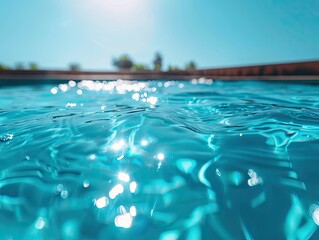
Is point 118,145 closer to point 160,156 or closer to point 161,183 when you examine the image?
point 160,156

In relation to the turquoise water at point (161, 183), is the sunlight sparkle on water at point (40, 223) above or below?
below

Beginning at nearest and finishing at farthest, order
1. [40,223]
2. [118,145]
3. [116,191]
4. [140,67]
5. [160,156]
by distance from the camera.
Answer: [40,223] < [116,191] < [160,156] < [118,145] < [140,67]

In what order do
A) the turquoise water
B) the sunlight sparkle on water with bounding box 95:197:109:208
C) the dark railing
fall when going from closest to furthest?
the turquoise water
the sunlight sparkle on water with bounding box 95:197:109:208
the dark railing

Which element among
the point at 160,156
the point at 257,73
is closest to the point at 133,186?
the point at 160,156

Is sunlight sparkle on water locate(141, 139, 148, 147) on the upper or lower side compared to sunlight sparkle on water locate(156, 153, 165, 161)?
upper

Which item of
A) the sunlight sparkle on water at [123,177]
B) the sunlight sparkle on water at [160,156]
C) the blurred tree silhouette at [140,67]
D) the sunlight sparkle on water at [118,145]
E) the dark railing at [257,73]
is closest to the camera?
the sunlight sparkle on water at [123,177]

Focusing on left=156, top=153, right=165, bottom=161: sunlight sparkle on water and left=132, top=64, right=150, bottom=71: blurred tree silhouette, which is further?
left=132, top=64, right=150, bottom=71: blurred tree silhouette

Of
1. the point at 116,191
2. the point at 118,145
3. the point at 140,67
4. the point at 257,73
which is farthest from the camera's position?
the point at 140,67

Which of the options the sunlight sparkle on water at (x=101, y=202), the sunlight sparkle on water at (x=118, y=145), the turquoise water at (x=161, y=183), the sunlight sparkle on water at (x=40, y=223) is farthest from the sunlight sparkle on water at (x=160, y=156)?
the sunlight sparkle on water at (x=40, y=223)

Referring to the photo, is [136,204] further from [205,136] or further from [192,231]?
[205,136]

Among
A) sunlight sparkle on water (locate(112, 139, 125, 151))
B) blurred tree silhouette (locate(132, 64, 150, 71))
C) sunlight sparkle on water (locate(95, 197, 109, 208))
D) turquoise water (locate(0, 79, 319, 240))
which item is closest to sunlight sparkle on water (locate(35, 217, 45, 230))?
turquoise water (locate(0, 79, 319, 240))

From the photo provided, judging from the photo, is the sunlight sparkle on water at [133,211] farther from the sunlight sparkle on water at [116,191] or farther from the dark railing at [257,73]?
the dark railing at [257,73]

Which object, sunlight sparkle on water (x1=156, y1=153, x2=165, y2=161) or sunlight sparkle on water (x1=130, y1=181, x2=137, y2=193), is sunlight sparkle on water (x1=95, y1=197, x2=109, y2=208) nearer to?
sunlight sparkle on water (x1=130, y1=181, x2=137, y2=193)

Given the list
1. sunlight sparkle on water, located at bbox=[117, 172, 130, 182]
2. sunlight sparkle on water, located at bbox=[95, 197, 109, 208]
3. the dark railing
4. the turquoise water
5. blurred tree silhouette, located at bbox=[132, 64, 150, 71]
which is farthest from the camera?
blurred tree silhouette, located at bbox=[132, 64, 150, 71]
